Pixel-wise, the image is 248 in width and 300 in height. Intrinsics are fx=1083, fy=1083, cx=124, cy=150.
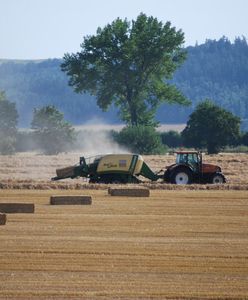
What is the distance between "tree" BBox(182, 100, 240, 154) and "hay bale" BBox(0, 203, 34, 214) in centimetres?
5828

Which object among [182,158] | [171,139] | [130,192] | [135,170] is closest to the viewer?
[130,192]

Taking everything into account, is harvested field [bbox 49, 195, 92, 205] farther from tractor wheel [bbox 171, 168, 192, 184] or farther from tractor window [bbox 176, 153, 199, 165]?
tractor window [bbox 176, 153, 199, 165]

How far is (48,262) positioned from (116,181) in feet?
77.1

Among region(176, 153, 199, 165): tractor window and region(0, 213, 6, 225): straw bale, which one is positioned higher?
region(176, 153, 199, 165): tractor window

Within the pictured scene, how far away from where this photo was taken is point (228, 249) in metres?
22.6

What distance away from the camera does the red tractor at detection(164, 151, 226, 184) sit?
4288cm

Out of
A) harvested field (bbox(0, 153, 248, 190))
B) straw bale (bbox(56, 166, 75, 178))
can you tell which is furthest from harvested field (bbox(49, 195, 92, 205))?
straw bale (bbox(56, 166, 75, 178))

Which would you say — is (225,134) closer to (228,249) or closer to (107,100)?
(107,100)

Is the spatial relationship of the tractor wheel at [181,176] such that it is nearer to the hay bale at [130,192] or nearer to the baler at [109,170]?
the baler at [109,170]

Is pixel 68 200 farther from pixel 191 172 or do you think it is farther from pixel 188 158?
pixel 188 158

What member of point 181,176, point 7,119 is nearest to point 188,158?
point 181,176

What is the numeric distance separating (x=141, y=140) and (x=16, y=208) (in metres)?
52.1

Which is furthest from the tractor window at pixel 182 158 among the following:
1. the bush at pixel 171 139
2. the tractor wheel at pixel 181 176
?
the bush at pixel 171 139

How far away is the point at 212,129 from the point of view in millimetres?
88875
